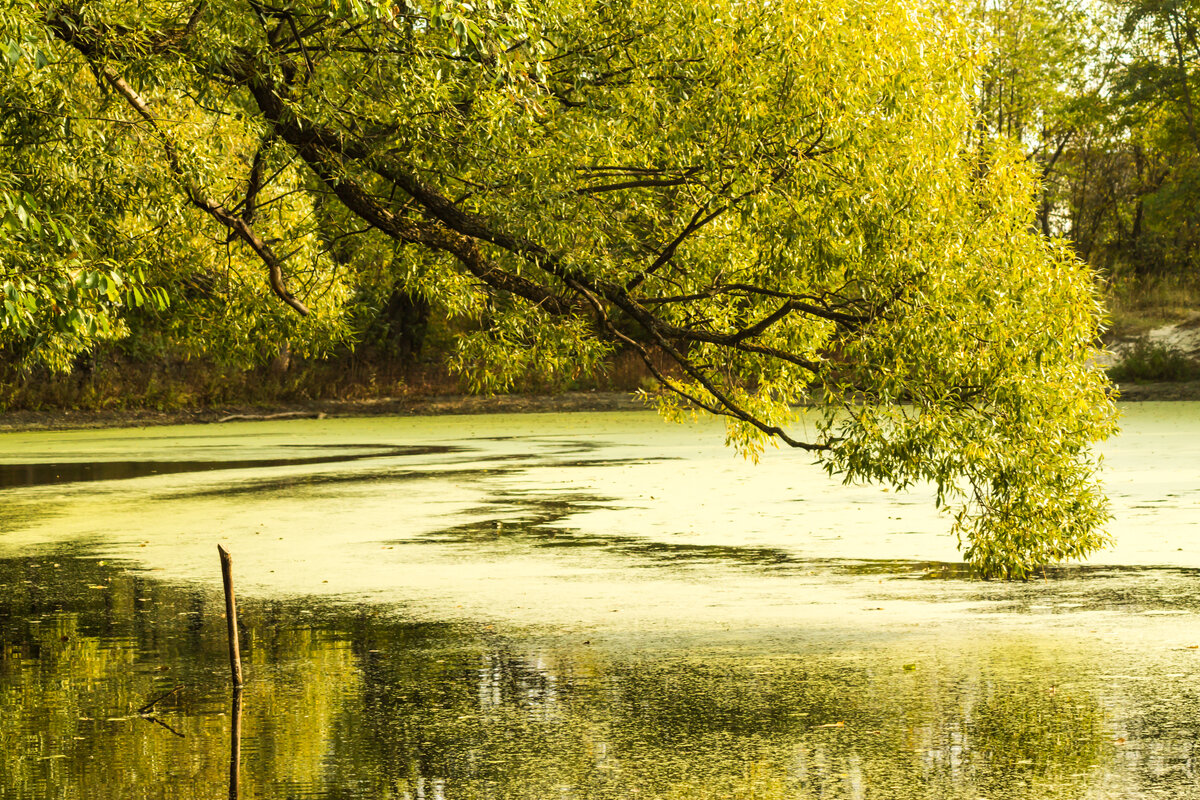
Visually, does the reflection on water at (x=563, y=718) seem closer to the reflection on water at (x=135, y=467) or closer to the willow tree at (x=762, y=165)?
the willow tree at (x=762, y=165)

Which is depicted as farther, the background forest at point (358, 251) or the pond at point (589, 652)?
the background forest at point (358, 251)

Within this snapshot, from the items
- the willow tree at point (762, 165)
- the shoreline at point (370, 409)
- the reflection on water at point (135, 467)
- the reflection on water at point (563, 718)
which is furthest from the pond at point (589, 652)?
the shoreline at point (370, 409)

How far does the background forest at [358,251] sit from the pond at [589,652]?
6.42 feet

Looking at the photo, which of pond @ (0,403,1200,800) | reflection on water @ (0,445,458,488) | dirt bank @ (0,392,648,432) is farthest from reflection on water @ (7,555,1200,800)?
dirt bank @ (0,392,648,432)

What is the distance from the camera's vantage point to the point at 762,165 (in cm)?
1105

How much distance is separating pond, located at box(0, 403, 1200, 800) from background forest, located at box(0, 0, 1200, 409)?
196 cm

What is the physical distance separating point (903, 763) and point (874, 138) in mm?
5768

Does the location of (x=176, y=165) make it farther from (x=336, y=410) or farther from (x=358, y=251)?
(x=336, y=410)

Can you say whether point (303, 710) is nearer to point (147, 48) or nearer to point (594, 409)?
point (147, 48)

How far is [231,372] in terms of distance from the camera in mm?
41594

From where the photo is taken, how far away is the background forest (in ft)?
36.6

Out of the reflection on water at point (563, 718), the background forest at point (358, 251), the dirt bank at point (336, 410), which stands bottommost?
the reflection on water at point (563, 718)

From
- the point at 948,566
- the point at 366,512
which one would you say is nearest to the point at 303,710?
the point at 948,566

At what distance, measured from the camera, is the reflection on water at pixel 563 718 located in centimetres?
636
